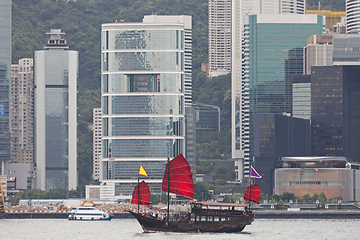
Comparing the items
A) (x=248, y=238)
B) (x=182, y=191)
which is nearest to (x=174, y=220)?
(x=182, y=191)

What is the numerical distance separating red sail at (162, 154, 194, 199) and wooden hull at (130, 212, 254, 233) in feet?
20.3

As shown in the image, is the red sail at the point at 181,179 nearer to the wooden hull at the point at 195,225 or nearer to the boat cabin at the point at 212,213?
the boat cabin at the point at 212,213

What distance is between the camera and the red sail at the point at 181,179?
171375mm

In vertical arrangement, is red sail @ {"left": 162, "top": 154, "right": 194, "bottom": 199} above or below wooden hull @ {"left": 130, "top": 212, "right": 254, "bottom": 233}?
above

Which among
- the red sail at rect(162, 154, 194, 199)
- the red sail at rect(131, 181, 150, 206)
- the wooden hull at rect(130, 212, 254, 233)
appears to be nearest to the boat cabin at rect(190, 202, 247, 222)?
the wooden hull at rect(130, 212, 254, 233)

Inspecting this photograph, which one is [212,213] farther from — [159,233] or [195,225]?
[159,233]

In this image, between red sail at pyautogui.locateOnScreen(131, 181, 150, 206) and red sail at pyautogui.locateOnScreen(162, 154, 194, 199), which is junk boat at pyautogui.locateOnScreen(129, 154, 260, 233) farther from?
red sail at pyautogui.locateOnScreen(131, 181, 150, 206)

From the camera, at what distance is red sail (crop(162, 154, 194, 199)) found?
17138cm

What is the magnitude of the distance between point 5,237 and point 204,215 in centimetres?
4070

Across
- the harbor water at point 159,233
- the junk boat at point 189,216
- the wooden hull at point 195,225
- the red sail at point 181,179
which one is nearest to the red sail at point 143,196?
the harbor water at point 159,233

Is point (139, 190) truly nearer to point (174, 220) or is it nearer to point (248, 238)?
point (174, 220)

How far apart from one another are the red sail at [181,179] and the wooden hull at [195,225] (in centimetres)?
619

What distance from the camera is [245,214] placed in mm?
175125

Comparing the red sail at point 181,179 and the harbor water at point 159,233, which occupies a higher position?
the red sail at point 181,179
